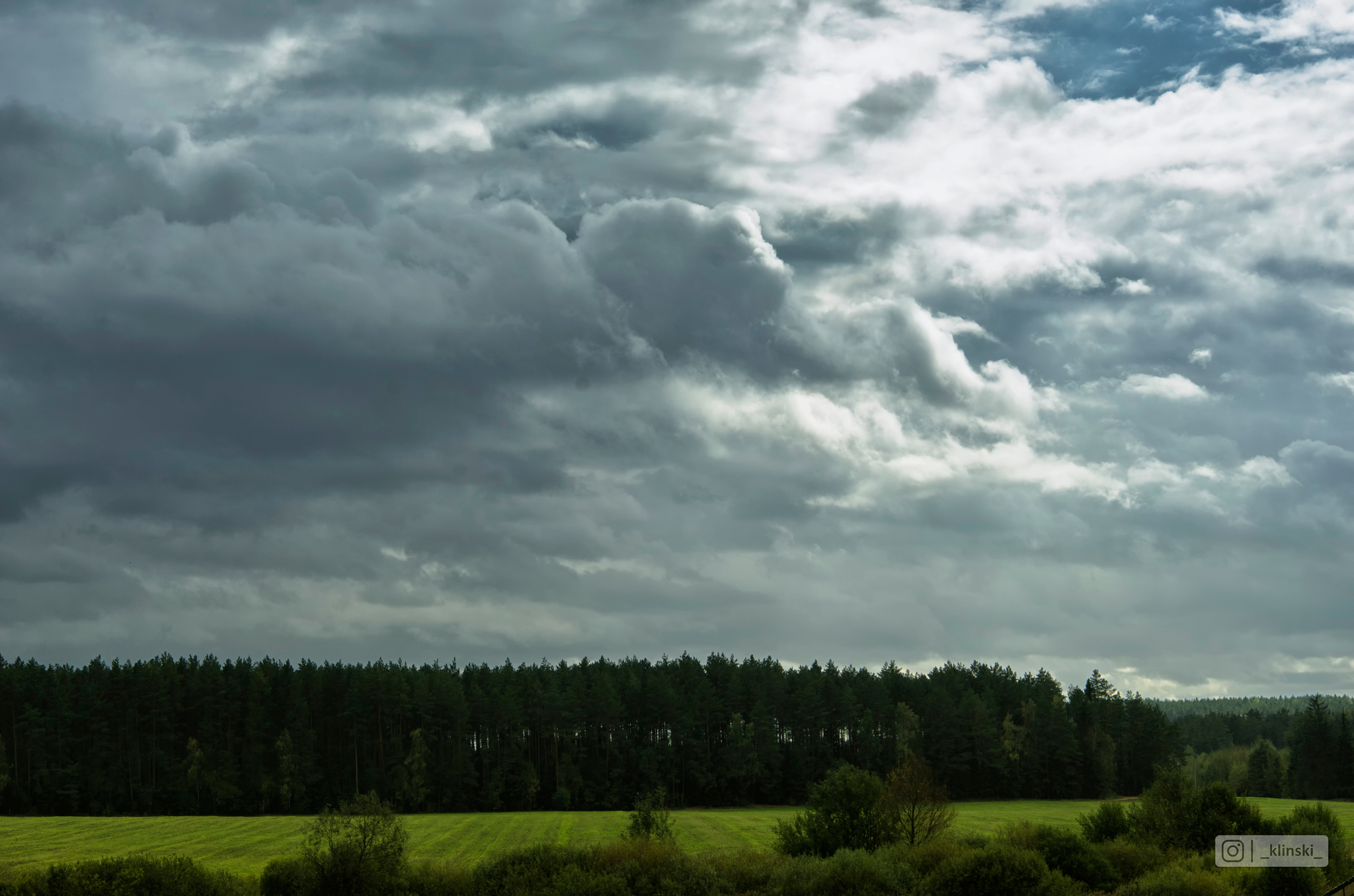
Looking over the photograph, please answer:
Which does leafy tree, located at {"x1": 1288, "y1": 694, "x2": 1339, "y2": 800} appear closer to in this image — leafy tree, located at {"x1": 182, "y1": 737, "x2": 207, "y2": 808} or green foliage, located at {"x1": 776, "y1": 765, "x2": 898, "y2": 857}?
green foliage, located at {"x1": 776, "y1": 765, "x2": 898, "y2": 857}

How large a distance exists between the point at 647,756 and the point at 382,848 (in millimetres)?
92427

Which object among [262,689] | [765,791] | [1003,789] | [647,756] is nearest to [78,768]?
[262,689]

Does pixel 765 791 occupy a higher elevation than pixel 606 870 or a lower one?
lower

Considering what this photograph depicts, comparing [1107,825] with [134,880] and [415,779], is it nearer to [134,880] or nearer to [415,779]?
[134,880]

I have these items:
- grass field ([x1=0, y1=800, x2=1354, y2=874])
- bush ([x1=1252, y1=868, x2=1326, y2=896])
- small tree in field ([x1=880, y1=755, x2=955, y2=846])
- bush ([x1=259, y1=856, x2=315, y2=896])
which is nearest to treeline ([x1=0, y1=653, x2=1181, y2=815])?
grass field ([x1=0, y1=800, x2=1354, y2=874])

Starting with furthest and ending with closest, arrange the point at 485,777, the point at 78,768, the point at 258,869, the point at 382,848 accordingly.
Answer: the point at 485,777 < the point at 78,768 < the point at 258,869 < the point at 382,848

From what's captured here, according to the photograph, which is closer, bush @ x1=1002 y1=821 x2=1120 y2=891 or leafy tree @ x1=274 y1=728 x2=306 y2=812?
bush @ x1=1002 y1=821 x2=1120 y2=891

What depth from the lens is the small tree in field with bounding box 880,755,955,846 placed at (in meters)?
79.9

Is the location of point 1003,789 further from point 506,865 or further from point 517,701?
point 506,865

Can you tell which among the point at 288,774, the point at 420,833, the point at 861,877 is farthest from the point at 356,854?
the point at 288,774

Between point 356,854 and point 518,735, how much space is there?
3636 inches

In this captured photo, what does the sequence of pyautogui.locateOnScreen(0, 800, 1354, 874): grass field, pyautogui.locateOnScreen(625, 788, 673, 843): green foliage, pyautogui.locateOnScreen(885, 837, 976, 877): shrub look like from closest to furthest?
pyautogui.locateOnScreen(885, 837, 976, 877): shrub → pyautogui.locateOnScreen(625, 788, 673, 843): green foliage → pyautogui.locateOnScreen(0, 800, 1354, 874): grass field

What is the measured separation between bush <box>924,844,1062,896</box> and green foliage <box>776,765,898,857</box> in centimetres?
1281

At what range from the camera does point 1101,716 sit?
17650cm
